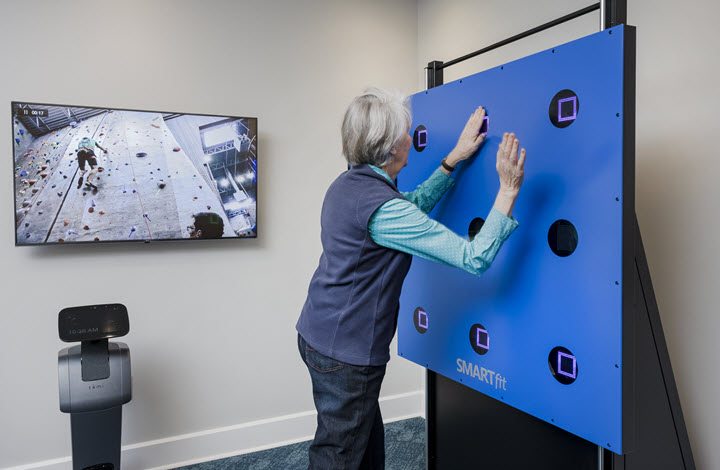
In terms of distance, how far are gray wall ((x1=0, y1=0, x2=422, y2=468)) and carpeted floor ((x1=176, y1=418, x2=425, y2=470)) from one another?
20cm

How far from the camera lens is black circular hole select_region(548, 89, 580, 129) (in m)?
1.39

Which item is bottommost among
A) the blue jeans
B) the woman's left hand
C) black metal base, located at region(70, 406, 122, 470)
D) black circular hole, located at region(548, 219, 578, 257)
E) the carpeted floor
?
the carpeted floor

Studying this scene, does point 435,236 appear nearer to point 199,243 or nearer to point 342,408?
point 342,408

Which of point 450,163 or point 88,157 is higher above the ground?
point 88,157

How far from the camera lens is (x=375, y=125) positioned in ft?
4.91

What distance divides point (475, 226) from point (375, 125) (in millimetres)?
523

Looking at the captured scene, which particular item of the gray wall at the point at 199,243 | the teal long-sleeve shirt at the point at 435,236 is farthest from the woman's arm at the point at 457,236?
the gray wall at the point at 199,243

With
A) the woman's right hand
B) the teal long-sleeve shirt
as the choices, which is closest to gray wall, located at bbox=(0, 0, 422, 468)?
the teal long-sleeve shirt

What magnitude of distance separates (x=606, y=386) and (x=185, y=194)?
2119mm

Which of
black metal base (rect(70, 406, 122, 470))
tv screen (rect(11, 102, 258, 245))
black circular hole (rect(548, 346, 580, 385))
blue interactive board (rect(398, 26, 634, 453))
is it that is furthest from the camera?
tv screen (rect(11, 102, 258, 245))

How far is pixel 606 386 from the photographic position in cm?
130

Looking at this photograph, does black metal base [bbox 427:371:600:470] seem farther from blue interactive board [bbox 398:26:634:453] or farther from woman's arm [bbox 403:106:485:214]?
woman's arm [bbox 403:106:485:214]

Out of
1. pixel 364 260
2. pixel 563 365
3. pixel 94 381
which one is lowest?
pixel 94 381

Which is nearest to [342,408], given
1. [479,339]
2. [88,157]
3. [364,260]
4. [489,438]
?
[364,260]
